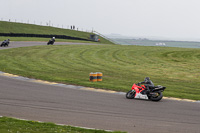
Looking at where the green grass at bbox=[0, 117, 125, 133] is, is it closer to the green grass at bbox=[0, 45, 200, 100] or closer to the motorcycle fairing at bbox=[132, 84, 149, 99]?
the motorcycle fairing at bbox=[132, 84, 149, 99]

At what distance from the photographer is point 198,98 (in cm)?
1758

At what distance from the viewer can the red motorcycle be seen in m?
16.4

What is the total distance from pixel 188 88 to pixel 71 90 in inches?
314

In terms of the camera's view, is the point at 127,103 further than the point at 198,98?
No

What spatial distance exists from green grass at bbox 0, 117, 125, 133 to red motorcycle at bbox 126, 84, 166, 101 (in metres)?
7.03

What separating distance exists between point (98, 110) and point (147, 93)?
13.7 ft

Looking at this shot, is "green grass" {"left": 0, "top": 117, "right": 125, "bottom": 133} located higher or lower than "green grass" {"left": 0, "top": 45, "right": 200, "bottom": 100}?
lower

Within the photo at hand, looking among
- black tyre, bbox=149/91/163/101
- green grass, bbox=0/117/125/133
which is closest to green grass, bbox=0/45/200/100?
black tyre, bbox=149/91/163/101

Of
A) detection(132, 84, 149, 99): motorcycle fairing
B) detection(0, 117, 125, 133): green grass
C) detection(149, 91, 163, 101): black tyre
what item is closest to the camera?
detection(0, 117, 125, 133): green grass

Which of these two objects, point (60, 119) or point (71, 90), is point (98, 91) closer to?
→ point (71, 90)

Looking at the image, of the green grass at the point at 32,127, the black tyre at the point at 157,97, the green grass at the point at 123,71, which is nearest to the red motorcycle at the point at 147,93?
the black tyre at the point at 157,97

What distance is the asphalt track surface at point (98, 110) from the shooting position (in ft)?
36.9

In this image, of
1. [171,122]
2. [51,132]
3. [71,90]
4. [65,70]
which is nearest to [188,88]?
[71,90]

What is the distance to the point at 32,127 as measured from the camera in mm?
10000
